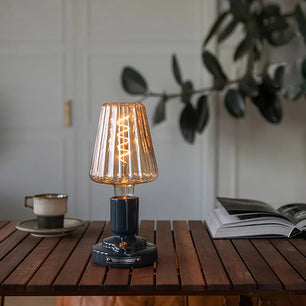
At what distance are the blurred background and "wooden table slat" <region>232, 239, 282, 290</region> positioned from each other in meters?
1.91

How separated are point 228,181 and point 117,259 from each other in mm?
2303

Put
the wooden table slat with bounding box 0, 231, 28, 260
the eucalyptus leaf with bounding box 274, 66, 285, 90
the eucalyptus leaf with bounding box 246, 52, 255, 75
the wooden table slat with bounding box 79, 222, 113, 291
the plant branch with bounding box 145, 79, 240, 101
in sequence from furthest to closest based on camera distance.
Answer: the plant branch with bounding box 145, 79, 240, 101 → the eucalyptus leaf with bounding box 246, 52, 255, 75 → the eucalyptus leaf with bounding box 274, 66, 285, 90 → the wooden table slat with bounding box 0, 231, 28, 260 → the wooden table slat with bounding box 79, 222, 113, 291

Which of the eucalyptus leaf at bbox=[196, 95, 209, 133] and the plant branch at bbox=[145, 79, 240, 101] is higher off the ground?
the plant branch at bbox=[145, 79, 240, 101]

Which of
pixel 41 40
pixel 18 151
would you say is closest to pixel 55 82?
pixel 41 40

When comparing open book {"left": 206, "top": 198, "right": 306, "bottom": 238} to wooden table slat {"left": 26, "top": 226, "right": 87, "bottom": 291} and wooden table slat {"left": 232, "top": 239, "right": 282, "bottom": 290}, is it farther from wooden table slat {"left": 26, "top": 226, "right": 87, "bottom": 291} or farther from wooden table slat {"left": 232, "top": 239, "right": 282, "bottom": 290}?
wooden table slat {"left": 26, "top": 226, "right": 87, "bottom": 291}

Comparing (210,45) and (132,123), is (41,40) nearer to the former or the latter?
(210,45)

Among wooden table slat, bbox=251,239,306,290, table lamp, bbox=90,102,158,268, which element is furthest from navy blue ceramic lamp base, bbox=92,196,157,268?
wooden table slat, bbox=251,239,306,290

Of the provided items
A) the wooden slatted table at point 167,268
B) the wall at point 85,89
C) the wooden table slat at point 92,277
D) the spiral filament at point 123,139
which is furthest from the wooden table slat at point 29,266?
the wall at point 85,89

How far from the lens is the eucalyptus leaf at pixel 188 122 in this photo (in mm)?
3334

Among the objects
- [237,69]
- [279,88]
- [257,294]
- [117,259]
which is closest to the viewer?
[257,294]

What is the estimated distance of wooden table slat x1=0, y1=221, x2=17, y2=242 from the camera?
70.5 inches

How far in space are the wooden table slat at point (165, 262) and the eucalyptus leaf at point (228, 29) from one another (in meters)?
1.72

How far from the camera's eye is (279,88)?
3203mm

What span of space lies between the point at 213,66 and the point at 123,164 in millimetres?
1927
